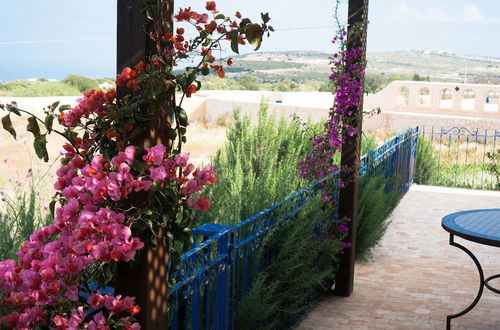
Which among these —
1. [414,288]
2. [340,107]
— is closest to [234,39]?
[340,107]

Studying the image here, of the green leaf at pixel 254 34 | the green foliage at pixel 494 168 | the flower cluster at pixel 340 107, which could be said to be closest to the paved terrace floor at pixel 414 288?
the flower cluster at pixel 340 107

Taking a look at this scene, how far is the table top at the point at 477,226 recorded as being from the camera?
3.49 m

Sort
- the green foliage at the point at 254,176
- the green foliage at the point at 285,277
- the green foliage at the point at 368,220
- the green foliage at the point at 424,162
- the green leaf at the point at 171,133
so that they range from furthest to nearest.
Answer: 1. the green foliage at the point at 424,162
2. the green foliage at the point at 368,220
3. the green foliage at the point at 254,176
4. the green foliage at the point at 285,277
5. the green leaf at the point at 171,133

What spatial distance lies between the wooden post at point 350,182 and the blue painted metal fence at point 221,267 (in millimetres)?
214

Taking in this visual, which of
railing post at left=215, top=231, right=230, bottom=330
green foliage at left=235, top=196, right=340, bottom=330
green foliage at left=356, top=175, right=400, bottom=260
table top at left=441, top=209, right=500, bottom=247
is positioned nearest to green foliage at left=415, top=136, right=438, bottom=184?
green foliage at left=356, top=175, right=400, bottom=260

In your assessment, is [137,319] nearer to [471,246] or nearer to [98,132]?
[98,132]

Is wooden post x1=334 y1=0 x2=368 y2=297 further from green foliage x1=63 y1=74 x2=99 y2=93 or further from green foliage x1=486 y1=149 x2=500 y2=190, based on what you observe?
green foliage x1=63 y1=74 x2=99 y2=93

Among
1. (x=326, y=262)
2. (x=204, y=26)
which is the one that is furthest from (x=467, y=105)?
(x=204, y=26)

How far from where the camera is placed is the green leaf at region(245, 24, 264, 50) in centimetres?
187

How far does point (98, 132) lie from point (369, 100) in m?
26.5

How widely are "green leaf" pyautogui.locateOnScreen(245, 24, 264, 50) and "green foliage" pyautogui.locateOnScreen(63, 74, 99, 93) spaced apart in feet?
108

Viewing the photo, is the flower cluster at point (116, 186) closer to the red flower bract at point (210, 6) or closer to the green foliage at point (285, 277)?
the red flower bract at point (210, 6)

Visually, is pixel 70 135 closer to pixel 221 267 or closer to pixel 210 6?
pixel 210 6

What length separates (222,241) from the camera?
2.88 m
